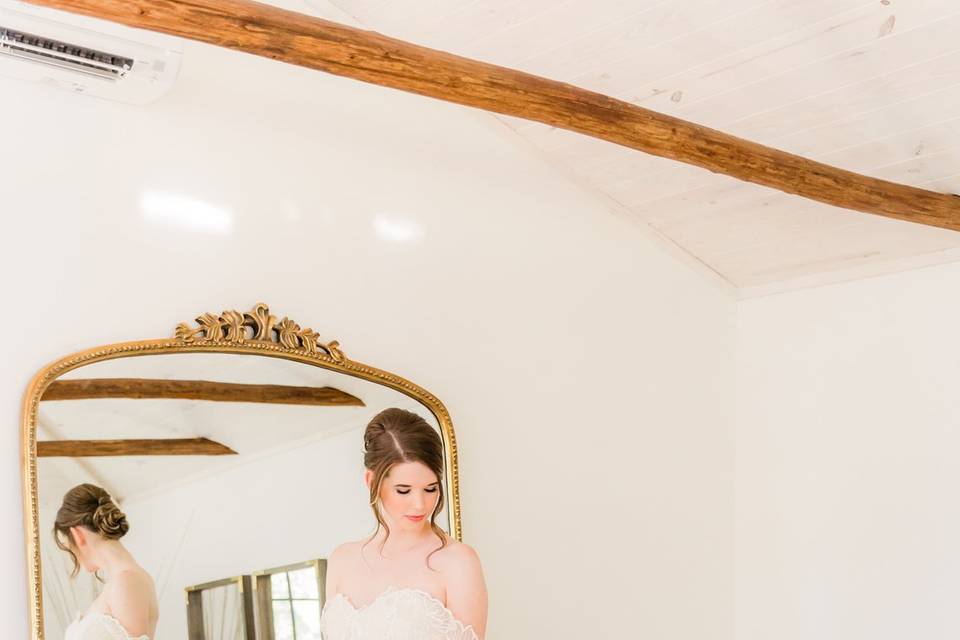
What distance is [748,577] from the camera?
4227 millimetres

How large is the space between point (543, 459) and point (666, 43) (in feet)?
4.23

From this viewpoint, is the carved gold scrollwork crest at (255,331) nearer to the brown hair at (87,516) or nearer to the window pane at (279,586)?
the brown hair at (87,516)

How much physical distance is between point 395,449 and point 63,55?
1.24 m

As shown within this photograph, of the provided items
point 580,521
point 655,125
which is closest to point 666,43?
point 655,125

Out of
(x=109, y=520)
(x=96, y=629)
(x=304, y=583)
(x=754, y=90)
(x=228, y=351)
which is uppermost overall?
(x=754, y=90)

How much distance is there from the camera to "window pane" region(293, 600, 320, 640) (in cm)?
300

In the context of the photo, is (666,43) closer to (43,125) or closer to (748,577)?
(43,125)

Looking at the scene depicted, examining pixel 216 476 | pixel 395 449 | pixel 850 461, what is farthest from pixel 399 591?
pixel 850 461

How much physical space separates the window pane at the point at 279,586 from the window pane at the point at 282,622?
0.02 m

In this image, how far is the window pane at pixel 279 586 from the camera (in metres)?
3.00

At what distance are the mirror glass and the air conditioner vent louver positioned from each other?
2.25 feet

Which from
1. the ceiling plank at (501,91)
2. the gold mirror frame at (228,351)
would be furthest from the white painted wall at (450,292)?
the ceiling plank at (501,91)

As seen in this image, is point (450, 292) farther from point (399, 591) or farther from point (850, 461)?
point (850, 461)

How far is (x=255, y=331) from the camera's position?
311 cm
